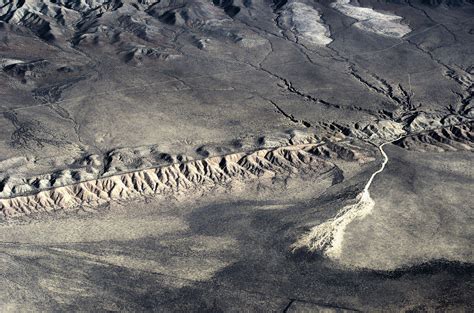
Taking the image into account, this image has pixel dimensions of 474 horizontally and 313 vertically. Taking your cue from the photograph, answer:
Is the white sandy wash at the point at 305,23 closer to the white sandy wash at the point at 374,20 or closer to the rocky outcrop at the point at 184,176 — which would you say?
the white sandy wash at the point at 374,20

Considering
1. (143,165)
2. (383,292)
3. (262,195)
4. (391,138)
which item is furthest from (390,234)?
(143,165)

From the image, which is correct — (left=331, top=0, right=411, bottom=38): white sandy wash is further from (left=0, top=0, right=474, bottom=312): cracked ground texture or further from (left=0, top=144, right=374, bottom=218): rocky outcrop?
(left=0, top=144, right=374, bottom=218): rocky outcrop

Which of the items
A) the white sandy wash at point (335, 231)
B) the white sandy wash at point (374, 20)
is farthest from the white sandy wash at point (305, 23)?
the white sandy wash at point (335, 231)

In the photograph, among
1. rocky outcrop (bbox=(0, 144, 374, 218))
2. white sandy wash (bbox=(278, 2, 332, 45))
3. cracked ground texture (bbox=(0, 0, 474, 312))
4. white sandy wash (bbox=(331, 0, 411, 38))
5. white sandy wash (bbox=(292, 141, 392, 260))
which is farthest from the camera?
white sandy wash (bbox=(331, 0, 411, 38))

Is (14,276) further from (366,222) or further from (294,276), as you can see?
(366,222)

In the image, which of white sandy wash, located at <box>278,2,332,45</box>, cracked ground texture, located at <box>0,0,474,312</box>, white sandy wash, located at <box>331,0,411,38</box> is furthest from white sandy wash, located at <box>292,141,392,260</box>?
white sandy wash, located at <box>331,0,411,38</box>

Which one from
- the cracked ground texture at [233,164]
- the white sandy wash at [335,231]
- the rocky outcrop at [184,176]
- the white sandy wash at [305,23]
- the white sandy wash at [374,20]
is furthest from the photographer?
the white sandy wash at [374,20]

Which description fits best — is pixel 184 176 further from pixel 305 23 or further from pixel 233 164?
pixel 305 23
